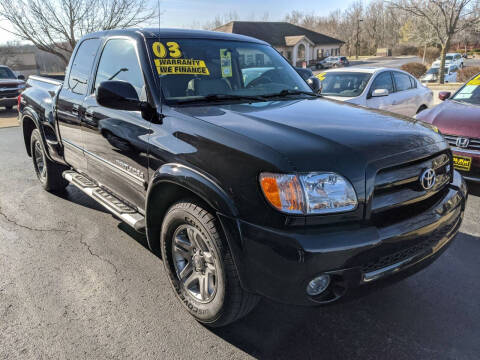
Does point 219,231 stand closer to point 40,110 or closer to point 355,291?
point 355,291

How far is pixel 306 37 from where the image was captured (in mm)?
60500

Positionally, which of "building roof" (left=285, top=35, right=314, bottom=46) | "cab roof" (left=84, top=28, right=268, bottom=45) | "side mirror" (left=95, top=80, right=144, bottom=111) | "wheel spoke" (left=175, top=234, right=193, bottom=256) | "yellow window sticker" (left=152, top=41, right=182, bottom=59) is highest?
"building roof" (left=285, top=35, right=314, bottom=46)

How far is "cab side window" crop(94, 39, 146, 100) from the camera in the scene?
295 cm

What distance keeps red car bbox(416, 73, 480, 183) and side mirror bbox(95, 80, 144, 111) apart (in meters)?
3.92

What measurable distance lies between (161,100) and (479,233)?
340 cm

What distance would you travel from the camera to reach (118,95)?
8.74ft

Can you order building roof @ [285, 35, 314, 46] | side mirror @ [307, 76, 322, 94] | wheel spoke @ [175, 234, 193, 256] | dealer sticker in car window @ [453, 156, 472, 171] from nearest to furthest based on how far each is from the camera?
wheel spoke @ [175, 234, 193, 256], side mirror @ [307, 76, 322, 94], dealer sticker in car window @ [453, 156, 472, 171], building roof @ [285, 35, 314, 46]

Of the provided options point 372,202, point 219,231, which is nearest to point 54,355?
point 219,231

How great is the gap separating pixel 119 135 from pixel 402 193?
211cm

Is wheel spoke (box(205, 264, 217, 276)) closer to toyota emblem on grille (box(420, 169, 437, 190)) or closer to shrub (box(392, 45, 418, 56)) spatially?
toyota emblem on grille (box(420, 169, 437, 190))

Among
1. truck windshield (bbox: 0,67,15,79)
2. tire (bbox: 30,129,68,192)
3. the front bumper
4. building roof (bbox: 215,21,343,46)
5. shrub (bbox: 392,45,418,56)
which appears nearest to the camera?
the front bumper

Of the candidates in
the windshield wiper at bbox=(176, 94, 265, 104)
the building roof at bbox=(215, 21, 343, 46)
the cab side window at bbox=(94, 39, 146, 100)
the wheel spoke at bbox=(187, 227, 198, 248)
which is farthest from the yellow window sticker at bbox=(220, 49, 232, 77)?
the building roof at bbox=(215, 21, 343, 46)

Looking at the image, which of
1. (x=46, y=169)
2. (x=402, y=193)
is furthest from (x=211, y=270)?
(x=46, y=169)

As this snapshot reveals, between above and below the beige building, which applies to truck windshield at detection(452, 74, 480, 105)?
below
